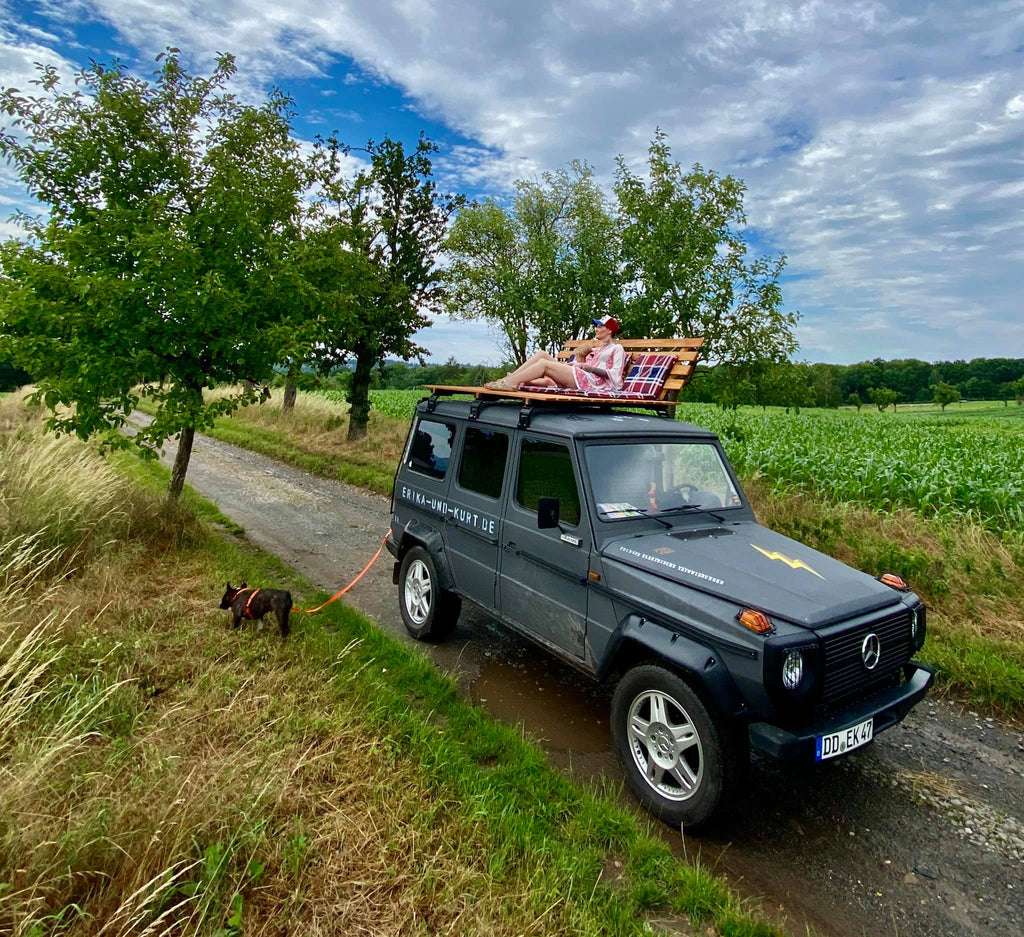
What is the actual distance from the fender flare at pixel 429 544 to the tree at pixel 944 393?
78334mm

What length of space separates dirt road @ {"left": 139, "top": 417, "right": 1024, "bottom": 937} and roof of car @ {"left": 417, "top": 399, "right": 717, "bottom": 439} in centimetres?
211

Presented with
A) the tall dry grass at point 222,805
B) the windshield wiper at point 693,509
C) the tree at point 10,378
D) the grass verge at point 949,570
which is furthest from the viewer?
the tree at point 10,378

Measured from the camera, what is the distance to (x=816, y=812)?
3562 mm

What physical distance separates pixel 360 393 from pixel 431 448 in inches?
458

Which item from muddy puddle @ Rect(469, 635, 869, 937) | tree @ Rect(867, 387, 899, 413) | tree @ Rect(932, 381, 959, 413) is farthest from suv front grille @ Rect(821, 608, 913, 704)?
tree @ Rect(932, 381, 959, 413)

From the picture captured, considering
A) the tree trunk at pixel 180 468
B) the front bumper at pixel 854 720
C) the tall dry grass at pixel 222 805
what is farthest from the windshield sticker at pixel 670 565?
the tree trunk at pixel 180 468

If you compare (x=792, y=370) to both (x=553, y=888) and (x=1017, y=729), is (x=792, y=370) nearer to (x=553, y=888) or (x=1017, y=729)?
(x=1017, y=729)

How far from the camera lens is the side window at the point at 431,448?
573 cm

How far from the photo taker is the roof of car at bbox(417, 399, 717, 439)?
175 inches

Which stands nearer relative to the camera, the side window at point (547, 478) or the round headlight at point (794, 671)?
the round headlight at point (794, 671)

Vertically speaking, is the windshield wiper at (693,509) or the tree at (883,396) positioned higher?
the tree at (883,396)

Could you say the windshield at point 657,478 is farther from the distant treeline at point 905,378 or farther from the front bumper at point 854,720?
the distant treeline at point 905,378

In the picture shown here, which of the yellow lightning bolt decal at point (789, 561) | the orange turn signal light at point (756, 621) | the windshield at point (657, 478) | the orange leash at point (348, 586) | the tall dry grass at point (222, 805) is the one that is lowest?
the orange leash at point (348, 586)

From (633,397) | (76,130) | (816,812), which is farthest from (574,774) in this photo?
(76,130)
